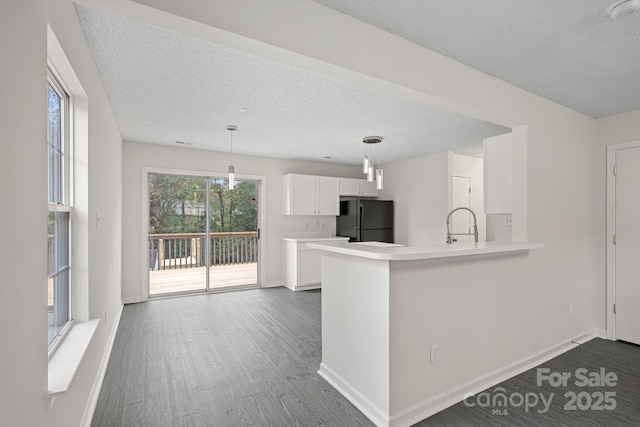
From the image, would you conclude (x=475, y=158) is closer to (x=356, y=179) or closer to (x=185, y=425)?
(x=356, y=179)

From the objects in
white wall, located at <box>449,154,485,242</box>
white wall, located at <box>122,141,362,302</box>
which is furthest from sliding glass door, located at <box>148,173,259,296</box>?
white wall, located at <box>449,154,485,242</box>

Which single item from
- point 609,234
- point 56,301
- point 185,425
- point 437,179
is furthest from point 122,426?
point 437,179

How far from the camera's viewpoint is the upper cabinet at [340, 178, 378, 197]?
20.3ft

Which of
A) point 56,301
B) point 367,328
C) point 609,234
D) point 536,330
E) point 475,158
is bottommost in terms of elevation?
point 536,330

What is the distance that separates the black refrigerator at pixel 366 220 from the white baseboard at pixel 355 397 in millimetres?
3476

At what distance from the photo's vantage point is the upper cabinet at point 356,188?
6195 mm

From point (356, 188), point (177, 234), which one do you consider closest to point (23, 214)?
point (177, 234)

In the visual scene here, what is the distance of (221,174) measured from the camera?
529 centimetres

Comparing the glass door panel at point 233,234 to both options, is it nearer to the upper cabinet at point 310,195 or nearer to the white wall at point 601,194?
the upper cabinet at point 310,195

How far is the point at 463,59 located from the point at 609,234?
2745 mm

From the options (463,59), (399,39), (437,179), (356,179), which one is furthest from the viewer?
(356,179)

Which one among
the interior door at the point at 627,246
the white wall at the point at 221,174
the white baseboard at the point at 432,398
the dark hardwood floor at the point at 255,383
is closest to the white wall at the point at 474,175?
the white wall at the point at 221,174

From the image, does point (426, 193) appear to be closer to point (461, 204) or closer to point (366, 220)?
point (461, 204)

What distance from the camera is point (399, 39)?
1934 millimetres
